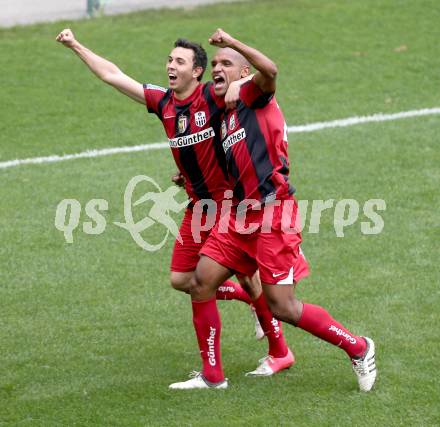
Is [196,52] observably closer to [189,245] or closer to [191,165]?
[191,165]

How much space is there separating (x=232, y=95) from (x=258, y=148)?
394mm

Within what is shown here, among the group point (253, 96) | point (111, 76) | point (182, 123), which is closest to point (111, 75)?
point (111, 76)

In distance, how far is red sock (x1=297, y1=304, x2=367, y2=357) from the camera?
7.52 meters

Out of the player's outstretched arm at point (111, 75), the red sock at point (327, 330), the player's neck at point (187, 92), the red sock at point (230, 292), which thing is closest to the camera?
the red sock at point (327, 330)

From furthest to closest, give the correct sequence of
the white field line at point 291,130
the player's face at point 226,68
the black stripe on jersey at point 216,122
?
the white field line at point 291,130 < the black stripe on jersey at point 216,122 < the player's face at point 226,68

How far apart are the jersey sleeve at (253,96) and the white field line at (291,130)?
5.97 m

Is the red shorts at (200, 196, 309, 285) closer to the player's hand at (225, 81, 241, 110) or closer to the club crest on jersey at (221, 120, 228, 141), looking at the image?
the club crest on jersey at (221, 120, 228, 141)

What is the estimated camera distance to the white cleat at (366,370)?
7523mm

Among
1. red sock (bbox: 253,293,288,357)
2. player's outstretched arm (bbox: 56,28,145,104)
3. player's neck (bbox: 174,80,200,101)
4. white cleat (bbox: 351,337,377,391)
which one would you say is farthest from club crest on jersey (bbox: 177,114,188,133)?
white cleat (bbox: 351,337,377,391)

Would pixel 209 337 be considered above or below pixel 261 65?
below

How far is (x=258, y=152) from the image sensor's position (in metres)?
7.50

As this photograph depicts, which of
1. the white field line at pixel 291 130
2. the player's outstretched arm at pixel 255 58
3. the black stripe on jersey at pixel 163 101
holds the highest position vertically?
the player's outstretched arm at pixel 255 58

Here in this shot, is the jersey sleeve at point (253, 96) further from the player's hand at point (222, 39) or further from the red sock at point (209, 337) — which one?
the red sock at point (209, 337)

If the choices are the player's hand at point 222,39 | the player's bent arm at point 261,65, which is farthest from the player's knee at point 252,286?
the player's hand at point 222,39
